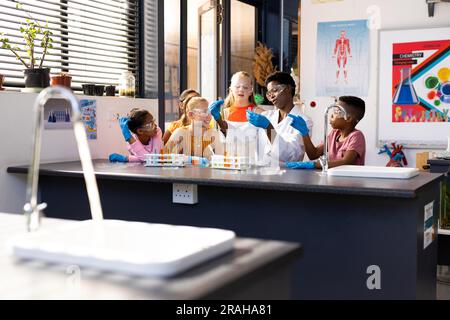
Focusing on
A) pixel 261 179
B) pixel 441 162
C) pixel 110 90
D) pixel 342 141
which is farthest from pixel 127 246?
pixel 441 162

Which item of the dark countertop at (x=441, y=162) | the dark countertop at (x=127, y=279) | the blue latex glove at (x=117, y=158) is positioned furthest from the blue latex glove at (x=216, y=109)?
the dark countertop at (x=127, y=279)

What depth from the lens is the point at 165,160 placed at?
3258mm

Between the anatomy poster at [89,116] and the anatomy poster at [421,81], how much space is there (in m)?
2.71

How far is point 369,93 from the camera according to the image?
205 inches

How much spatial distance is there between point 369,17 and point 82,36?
265 cm

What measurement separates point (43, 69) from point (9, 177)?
636 mm

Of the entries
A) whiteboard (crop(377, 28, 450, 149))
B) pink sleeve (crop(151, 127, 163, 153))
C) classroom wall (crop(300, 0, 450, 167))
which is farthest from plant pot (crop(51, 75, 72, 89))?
whiteboard (crop(377, 28, 450, 149))

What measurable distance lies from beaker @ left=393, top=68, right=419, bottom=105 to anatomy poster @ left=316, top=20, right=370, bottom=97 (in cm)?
29

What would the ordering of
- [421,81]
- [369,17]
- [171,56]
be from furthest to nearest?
[369,17] → [421,81] → [171,56]

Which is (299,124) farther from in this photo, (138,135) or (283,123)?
(138,135)

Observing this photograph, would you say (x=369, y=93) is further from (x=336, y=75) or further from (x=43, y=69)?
(x=43, y=69)

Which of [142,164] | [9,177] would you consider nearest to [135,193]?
[142,164]

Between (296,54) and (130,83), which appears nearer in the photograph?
(130,83)

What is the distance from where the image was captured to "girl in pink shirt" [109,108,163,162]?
140 inches
